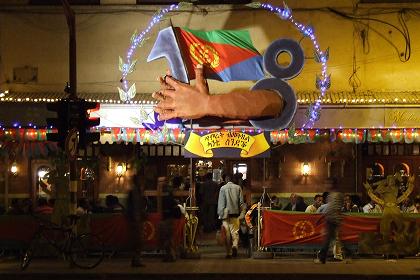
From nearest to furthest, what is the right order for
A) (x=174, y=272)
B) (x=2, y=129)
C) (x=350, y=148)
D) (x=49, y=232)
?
(x=174, y=272) → (x=49, y=232) → (x=2, y=129) → (x=350, y=148)

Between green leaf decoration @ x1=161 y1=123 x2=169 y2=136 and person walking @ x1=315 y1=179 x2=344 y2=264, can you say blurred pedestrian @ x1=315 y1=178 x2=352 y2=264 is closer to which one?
person walking @ x1=315 y1=179 x2=344 y2=264

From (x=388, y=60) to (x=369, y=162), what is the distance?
11.5 ft

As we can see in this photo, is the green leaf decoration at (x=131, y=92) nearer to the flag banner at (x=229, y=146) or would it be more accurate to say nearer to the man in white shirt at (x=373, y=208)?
the flag banner at (x=229, y=146)

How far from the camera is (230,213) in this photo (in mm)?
17234

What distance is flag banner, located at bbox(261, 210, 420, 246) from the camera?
16500 millimetres

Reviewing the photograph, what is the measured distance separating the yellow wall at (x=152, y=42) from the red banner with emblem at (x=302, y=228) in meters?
4.99

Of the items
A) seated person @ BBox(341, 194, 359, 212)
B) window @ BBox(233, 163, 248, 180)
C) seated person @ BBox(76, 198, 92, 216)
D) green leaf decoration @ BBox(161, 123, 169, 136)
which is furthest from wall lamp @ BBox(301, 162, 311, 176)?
seated person @ BBox(76, 198, 92, 216)

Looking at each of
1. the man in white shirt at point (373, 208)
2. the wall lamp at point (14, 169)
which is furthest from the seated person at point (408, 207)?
the wall lamp at point (14, 169)

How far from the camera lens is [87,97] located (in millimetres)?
20141

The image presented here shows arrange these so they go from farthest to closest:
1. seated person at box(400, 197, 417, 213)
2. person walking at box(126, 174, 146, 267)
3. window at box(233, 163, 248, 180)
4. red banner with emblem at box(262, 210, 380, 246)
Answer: window at box(233, 163, 248, 180) < seated person at box(400, 197, 417, 213) < red banner with emblem at box(262, 210, 380, 246) < person walking at box(126, 174, 146, 267)

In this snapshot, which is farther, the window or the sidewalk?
the window

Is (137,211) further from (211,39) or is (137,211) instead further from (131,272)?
(211,39)

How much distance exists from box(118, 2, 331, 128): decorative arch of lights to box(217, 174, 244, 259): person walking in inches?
127

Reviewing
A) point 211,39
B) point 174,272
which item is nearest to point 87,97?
point 211,39
